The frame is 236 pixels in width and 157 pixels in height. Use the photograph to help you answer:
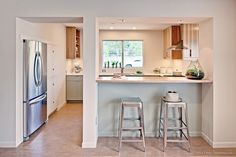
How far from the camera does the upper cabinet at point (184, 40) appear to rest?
612 cm

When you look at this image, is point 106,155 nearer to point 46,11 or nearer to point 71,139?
point 71,139

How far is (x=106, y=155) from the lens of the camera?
3943 mm

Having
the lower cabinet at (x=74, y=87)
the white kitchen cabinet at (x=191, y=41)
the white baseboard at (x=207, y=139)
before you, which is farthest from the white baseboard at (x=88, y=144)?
the lower cabinet at (x=74, y=87)

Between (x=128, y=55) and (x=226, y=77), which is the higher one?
(x=128, y=55)

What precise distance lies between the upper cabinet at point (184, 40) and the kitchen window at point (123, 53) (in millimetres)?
1291

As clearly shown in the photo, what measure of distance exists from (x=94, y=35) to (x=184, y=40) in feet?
10.2

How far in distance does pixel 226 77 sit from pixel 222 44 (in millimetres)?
528

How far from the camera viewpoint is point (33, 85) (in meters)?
4.86

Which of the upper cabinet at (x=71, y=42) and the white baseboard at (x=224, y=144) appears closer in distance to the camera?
the white baseboard at (x=224, y=144)

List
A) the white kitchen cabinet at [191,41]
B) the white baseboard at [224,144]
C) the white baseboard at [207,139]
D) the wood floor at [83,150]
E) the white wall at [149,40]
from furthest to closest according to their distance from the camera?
the white wall at [149,40] < the white kitchen cabinet at [191,41] < the white baseboard at [207,139] < the white baseboard at [224,144] < the wood floor at [83,150]

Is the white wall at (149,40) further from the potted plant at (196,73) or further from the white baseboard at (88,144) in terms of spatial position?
the white baseboard at (88,144)

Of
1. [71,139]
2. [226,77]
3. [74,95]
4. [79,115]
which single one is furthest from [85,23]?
[74,95]

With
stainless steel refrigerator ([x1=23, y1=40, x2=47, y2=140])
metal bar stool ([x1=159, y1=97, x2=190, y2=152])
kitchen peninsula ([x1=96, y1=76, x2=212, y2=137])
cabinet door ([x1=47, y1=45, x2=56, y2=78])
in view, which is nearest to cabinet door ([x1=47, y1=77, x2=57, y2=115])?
cabinet door ([x1=47, y1=45, x2=56, y2=78])

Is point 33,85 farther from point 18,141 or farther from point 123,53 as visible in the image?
point 123,53
